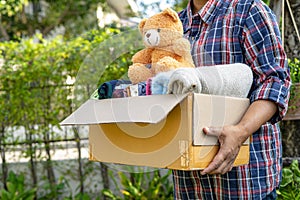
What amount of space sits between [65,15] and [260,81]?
10.7 meters

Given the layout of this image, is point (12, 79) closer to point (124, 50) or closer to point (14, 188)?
point (14, 188)

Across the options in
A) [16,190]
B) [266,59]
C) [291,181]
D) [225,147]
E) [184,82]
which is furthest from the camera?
[16,190]

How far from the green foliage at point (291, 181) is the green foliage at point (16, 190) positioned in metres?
1.96

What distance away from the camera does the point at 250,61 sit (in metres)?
1.33

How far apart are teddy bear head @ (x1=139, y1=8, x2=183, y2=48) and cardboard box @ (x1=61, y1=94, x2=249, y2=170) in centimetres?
21

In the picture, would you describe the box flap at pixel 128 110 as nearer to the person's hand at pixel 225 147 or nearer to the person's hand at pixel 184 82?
the person's hand at pixel 184 82

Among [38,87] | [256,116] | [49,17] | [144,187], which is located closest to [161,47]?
[256,116]

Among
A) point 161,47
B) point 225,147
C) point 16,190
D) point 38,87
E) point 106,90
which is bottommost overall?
point 16,190

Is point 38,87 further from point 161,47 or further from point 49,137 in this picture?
point 161,47

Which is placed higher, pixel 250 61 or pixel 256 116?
pixel 250 61

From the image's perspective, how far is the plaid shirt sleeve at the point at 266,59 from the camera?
1.27 metres

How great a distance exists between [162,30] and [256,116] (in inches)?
13.4

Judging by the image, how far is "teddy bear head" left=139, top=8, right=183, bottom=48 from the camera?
4.25ft

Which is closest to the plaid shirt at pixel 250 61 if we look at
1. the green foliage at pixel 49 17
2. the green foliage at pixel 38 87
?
the green foliage at pixel 38 87
